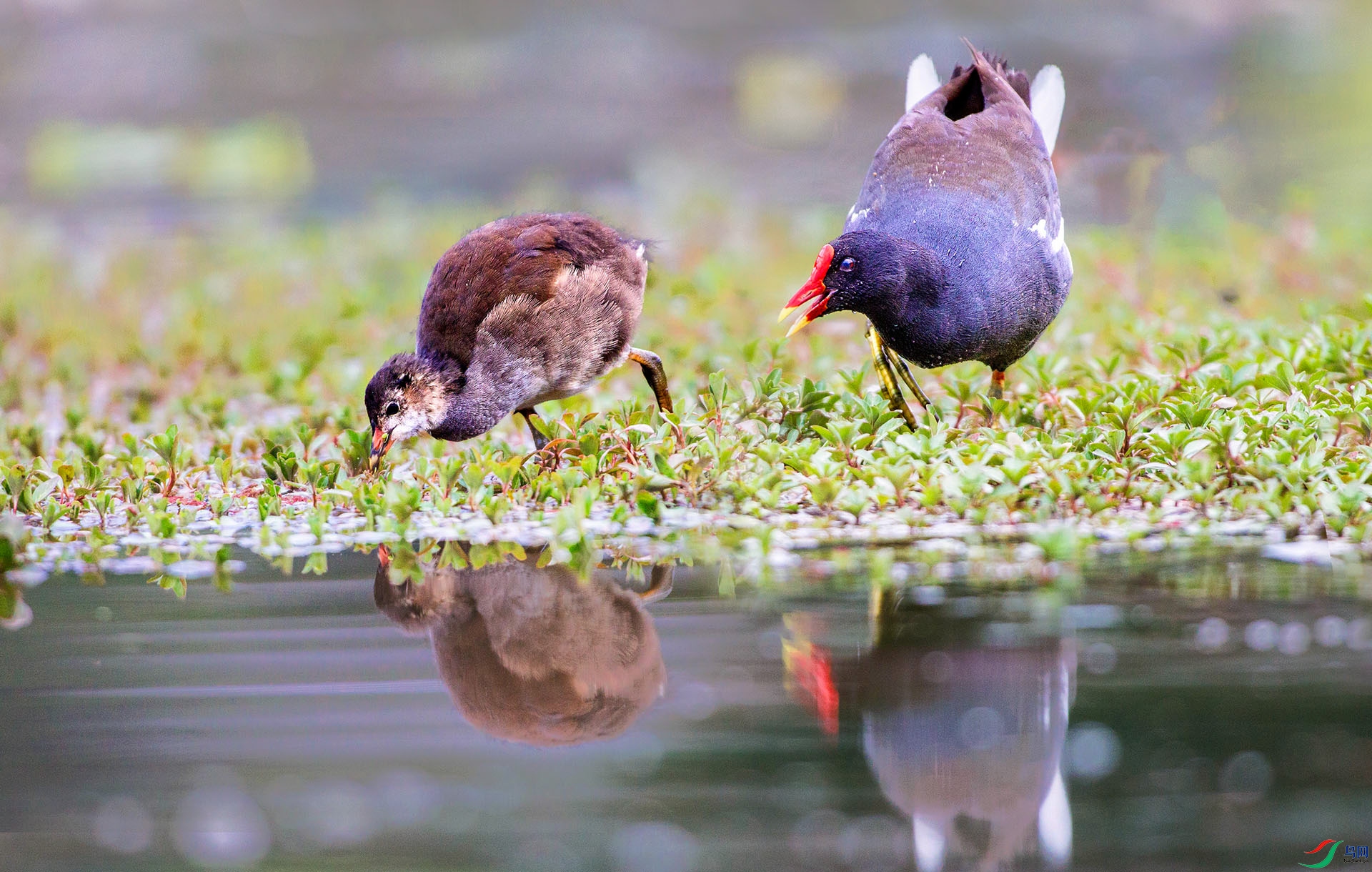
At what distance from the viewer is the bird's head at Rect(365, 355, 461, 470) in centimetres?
524

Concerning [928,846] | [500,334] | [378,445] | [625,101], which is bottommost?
[928,846]

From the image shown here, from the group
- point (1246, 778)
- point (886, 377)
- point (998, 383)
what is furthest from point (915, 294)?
point (1246, 778)

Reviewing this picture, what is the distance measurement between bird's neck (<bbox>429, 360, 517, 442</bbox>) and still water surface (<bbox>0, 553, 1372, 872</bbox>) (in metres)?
1.35

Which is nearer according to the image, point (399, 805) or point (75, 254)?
point (399, 805)

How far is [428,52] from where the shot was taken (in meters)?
19.6

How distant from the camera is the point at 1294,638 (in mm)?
3398

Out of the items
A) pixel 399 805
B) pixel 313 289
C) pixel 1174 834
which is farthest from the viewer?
pixel 313 289

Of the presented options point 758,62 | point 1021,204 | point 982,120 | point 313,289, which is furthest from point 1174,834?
point 758,62

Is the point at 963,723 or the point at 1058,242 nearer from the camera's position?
the point at 963,723

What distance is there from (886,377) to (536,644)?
2379mm

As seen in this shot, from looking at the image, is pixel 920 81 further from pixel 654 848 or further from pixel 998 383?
pixel 654 848

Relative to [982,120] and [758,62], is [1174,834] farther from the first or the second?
[758,62]

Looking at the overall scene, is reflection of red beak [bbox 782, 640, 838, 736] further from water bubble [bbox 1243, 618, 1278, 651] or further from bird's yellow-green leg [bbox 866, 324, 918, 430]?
bird's yellow-green leg [bbox 866, 324, 918, 430]

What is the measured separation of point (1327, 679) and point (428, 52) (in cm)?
1775
